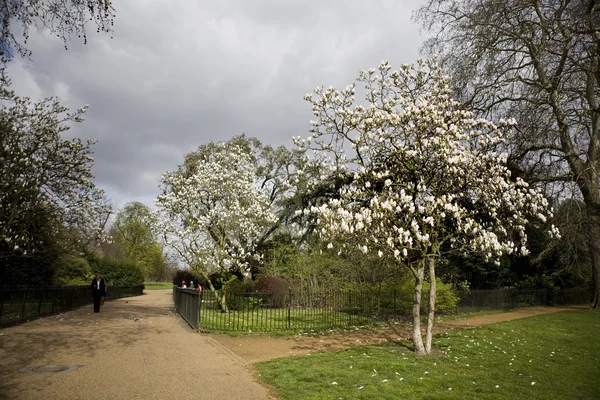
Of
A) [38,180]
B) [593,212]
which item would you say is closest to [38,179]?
[38,180]

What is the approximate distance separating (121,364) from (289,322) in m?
6.37

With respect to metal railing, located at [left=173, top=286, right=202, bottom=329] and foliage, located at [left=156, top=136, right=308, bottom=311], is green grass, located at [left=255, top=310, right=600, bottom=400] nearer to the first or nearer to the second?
metal railing, located at [left=173, top=286, right=202, bottom=329]

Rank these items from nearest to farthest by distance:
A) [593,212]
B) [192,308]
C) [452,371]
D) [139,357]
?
[452,371] < [139,357] < [192,308] < [593,212]

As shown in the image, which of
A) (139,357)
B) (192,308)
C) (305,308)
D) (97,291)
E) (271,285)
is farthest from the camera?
(271,285)

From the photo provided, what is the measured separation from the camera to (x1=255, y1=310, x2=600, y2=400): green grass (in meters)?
6.26

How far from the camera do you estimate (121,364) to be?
→ 7.79 meters

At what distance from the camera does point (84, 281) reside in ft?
84.2

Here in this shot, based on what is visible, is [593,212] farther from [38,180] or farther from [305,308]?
[38,180]

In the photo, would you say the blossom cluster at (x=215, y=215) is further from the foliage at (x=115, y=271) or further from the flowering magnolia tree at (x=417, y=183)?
the foliage at (x=115, y=271)

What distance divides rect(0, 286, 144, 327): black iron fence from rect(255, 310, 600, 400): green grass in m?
9.20

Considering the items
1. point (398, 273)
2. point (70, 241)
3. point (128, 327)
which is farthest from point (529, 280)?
point (70, 241)

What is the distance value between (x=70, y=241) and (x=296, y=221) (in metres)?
11.4

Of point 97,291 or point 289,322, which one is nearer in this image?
point 289,322

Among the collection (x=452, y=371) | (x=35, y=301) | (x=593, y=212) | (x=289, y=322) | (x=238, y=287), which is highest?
(x=593, y=212)
